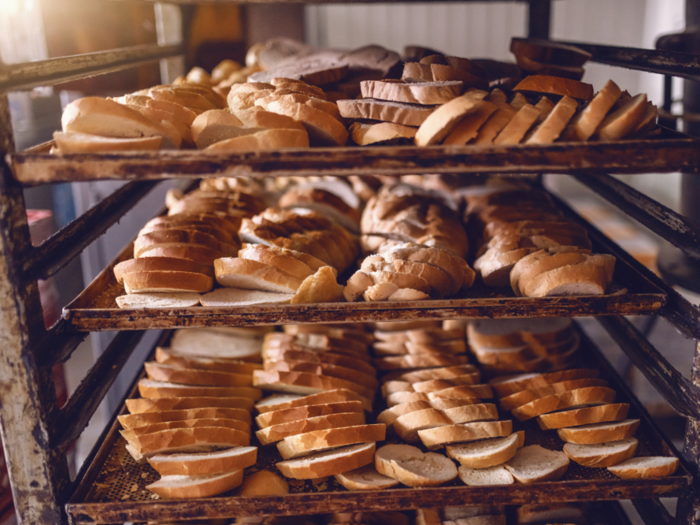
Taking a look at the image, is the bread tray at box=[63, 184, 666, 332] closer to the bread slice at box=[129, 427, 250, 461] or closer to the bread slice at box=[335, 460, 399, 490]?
the bread slice at box=[129, 427, 250, 461]

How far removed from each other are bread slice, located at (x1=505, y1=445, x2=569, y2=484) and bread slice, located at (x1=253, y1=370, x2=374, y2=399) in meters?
0.51

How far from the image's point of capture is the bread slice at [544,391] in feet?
5.49

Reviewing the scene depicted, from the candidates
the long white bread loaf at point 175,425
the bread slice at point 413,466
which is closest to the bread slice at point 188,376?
the long white bread loaf at point 175,425

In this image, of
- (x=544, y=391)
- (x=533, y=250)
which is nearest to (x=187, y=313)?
(x=533, y=250)

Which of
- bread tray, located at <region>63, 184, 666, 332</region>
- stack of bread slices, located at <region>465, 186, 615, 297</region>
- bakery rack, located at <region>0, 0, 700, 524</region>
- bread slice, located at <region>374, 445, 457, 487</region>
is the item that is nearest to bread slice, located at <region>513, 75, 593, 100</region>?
bakery rack, located at <region>0, 0, 700, 524</region>

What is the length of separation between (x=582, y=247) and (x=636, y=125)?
1.59 feet

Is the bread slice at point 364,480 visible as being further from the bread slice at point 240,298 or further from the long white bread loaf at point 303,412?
the bread slice at point 240,298

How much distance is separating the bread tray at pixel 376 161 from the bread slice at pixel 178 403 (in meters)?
0.75

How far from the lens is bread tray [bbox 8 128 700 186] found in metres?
1.18

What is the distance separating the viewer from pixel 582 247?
1675 mm

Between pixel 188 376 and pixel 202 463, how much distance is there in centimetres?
37

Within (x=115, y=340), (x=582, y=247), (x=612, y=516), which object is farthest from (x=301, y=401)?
(x=612, y=516)

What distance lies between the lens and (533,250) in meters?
1.59

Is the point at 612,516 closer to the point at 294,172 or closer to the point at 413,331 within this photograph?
the point at 413,331
